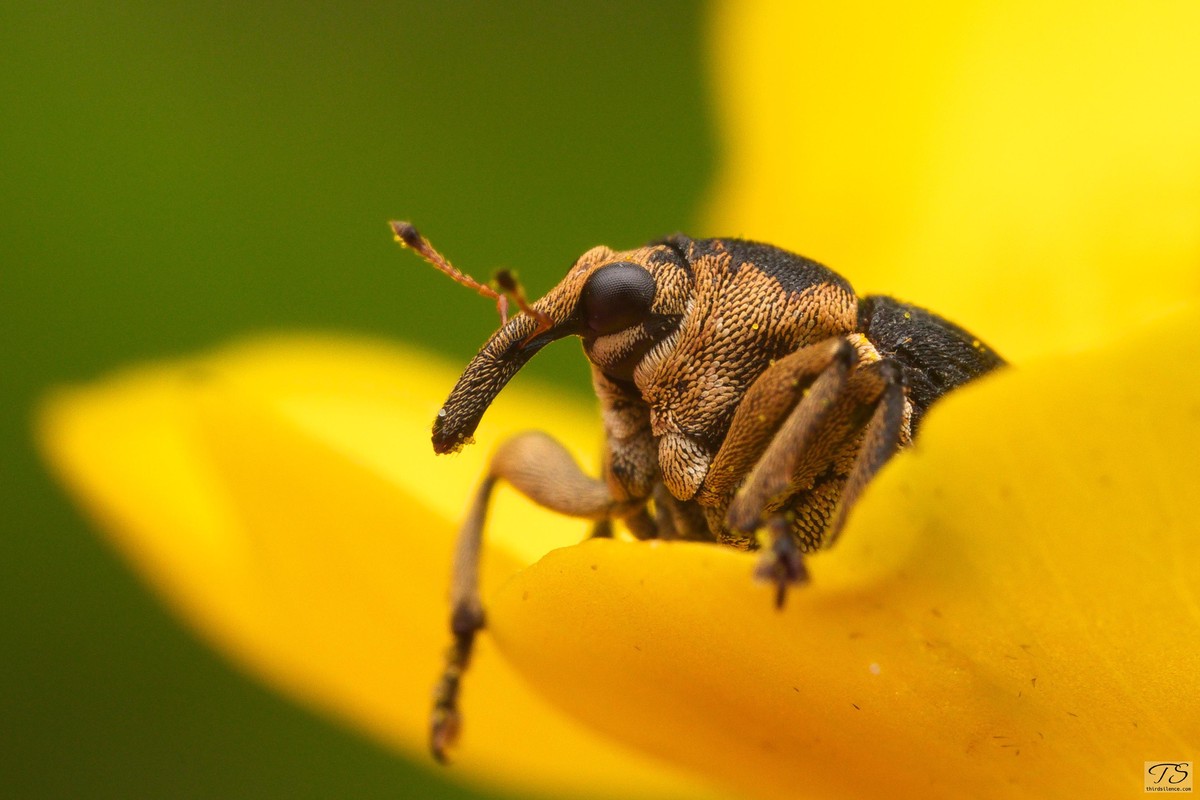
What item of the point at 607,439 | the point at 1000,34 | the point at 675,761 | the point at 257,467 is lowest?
the point at 675,761

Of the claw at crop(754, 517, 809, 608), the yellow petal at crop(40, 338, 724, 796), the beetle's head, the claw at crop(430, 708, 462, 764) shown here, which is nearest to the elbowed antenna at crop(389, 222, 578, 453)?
the beetle's head

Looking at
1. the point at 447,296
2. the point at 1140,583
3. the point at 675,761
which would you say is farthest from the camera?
the point at 447,296

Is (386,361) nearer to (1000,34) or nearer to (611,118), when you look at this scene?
(611,118)

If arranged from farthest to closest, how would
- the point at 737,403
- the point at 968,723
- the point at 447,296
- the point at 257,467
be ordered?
the point at 447,296
the point at 257,467
the point at 737,403
the point at 968,723

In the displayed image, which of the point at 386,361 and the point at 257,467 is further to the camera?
the point at 386,361

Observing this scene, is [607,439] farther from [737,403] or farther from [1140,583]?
[1140,583]

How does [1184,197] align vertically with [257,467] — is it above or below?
above

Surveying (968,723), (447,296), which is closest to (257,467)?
(968,723)

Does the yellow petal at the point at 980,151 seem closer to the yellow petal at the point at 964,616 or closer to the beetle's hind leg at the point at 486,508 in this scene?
the beetle's hind leg at the point at 486,508
